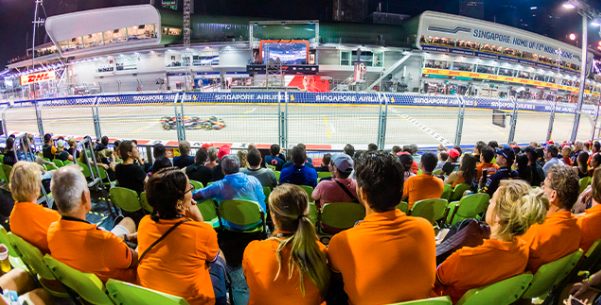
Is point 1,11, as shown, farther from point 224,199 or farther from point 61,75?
point 224,199

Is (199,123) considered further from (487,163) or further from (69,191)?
(487,163)

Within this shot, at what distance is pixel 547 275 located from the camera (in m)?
2.04

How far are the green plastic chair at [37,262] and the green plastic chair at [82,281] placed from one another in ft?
0.86

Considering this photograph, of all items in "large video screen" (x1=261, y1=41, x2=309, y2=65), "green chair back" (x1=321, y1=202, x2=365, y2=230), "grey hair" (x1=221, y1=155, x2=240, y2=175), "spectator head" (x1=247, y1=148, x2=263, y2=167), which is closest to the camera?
"green chair back" (x1=321, y1=202, x2=365, y2=230)

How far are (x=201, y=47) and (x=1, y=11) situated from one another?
104 ft

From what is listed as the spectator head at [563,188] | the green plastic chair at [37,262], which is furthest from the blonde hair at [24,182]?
the spectator head at [563,188]

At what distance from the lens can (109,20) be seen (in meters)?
35.8

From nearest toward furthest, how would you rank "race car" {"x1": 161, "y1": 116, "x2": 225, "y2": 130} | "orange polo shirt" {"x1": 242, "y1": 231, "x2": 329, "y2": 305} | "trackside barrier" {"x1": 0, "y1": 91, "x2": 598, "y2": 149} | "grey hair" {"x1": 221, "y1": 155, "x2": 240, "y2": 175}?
1. "orange polo shirt" {"x1": 242, "y1": 231, "x2": 329, "y2": 305}
2. "grey hair" {"x1": 221, "y1": 155, "x2": 240, "y2": 175}
3. "trackside barrier" {"x1": 0, "y1": 91, "x2": 598, "y2": 149}
4. "race car" {"x1": 161, "y1": 116, "x2": 225, "y2": 130}

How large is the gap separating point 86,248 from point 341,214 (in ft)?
8.08

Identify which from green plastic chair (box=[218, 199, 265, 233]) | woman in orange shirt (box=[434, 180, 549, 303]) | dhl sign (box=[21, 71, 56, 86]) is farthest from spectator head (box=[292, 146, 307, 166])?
dhl sign (box=[21, 71, 56, 86])

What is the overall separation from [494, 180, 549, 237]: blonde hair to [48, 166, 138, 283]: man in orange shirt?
277 centimetres

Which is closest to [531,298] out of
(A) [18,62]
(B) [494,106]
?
(B) [494,106]

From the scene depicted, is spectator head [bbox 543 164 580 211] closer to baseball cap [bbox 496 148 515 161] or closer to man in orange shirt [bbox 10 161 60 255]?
baseball cap [bbox 496 148 515 161]

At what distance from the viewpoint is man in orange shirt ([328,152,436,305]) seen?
1549mm
